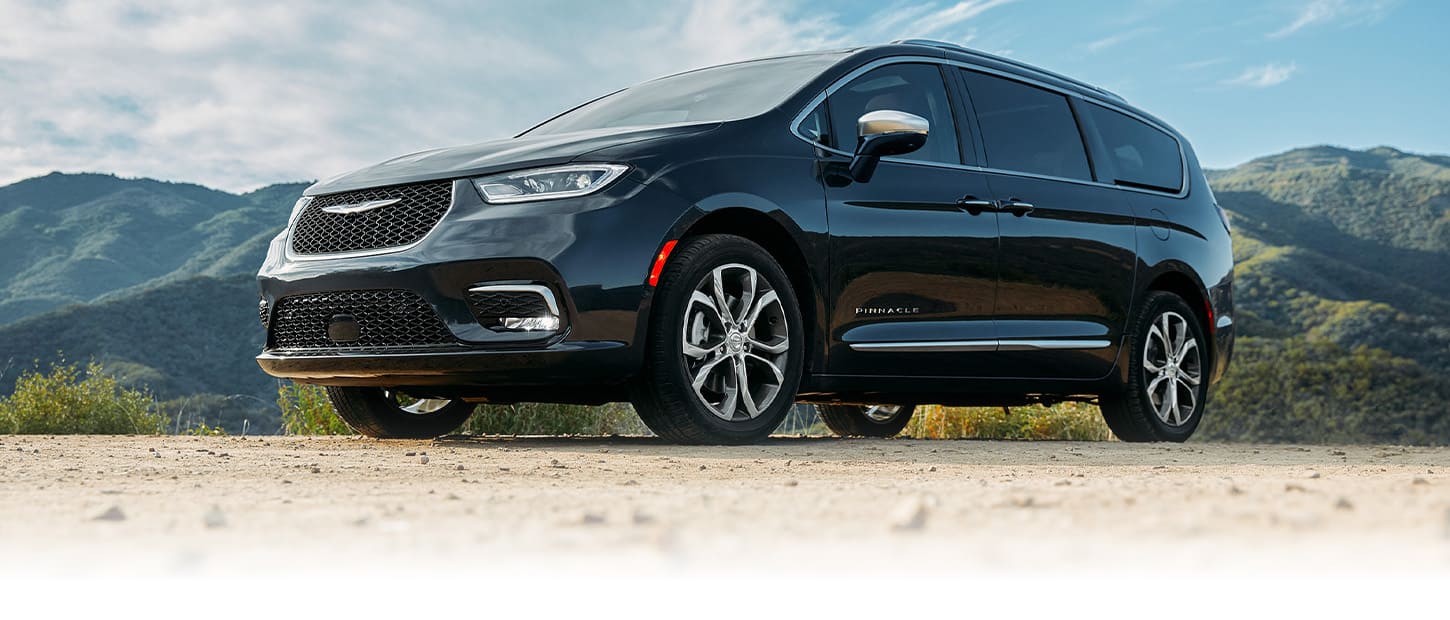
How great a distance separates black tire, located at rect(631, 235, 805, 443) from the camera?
4.96m

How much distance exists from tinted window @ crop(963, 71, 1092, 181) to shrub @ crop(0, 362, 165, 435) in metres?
6.30

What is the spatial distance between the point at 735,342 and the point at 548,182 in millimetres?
937

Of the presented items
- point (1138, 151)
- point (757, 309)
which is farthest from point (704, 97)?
point (1138, 151)

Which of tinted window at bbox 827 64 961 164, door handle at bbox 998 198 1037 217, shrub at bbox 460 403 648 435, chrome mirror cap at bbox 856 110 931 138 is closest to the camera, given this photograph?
chrome mirror cap at bbox 856 110 931 138

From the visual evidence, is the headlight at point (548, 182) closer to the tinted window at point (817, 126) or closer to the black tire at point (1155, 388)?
the tinted window at point (817, 126)

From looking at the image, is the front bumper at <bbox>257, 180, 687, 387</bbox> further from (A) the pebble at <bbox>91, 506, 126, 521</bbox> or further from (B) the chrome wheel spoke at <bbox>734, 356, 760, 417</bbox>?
(A) the pebble at <bbox>91, 506, 126, 521</bbox>

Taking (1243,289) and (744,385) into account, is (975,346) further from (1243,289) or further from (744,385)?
(1243,289)

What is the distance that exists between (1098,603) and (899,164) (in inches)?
168

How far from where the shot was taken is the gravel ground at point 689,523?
1.96 meters

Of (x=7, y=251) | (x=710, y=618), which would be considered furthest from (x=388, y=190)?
(x=7, y=251)

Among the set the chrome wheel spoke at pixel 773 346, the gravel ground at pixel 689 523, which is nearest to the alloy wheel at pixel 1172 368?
the chrome wheel spoke at pixel 773 346

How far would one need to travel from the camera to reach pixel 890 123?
213 inches

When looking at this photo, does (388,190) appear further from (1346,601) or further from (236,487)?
(1346,601)

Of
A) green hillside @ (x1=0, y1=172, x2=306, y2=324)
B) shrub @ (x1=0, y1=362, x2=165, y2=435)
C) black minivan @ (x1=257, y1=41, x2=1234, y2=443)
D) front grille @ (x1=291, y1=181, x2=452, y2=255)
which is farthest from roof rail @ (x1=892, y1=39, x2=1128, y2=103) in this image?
green hillside @ (x1=0, y1=172, x2=306, y2=324)
